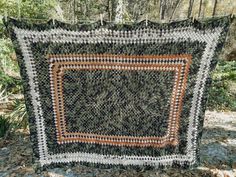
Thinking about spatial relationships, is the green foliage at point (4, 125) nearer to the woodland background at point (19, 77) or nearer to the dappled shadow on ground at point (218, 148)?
the woodland background at point (19, 77)

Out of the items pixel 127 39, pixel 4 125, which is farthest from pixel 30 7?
pixel 127 39

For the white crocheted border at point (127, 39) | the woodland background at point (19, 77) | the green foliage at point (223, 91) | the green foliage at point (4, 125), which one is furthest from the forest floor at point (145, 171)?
the green foliage at point (223, 91)

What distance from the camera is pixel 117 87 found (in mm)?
3621

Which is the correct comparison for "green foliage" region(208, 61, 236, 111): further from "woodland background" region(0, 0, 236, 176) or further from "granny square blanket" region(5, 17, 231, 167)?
"granny square blanket" region(5, 17, 231, 167)

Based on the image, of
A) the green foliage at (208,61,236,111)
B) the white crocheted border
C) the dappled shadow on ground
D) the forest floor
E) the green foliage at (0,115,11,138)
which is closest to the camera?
the white crocheted border

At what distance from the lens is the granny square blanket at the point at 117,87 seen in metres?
3.31

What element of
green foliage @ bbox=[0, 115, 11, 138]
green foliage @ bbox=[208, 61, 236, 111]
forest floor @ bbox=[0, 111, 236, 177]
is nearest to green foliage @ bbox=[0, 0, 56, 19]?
green foliage @ bbox=[0, 115, 11, 138]

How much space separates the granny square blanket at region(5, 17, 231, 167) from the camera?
3.31 metres

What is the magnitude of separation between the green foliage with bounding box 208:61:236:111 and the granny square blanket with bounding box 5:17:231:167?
20.7 ft

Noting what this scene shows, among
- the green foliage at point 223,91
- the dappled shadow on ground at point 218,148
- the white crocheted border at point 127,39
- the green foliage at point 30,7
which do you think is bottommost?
the green foliage at point 223,91

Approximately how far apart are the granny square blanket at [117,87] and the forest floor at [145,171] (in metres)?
0.53

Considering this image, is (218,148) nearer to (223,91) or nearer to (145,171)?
(145,171)

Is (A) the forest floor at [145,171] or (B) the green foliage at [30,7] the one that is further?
(B) the green foliage at [30,7]

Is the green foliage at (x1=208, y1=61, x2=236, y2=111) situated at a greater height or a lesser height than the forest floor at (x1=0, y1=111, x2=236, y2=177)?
lesser
